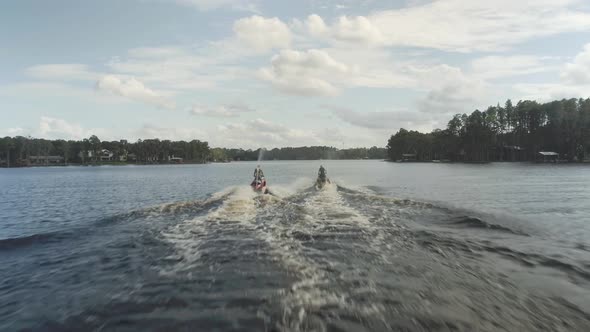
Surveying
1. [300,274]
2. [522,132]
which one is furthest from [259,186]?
[522,132]

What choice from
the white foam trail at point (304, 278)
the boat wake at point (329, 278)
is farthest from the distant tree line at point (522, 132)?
the white foam trail at point (304, 278)

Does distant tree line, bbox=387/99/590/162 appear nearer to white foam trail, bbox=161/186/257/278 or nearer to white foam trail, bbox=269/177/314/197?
white foam trail, bbox=269/177/314/197

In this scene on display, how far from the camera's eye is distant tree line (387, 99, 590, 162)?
11600 centimetres

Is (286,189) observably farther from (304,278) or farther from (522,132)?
(522,132)

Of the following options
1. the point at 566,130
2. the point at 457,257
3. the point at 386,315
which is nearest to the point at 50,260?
the point at 386,315

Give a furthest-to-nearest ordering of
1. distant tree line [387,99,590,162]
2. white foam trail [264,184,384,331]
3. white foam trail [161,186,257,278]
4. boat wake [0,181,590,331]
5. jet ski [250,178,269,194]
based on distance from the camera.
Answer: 1. distant tree line [387,99,590,162]
2. jet ski [250,178,269,194]
3. white foam trail [161,186,257,278]
4. white foam trail [264,184,384,331]
5. boat wake [0,181,590,331]

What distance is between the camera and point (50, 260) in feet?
37.3

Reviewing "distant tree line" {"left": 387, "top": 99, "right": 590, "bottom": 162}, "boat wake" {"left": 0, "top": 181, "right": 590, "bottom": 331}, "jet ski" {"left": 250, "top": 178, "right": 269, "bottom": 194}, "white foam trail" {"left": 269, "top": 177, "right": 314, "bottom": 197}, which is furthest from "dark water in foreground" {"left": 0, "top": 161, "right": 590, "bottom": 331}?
"distant tree line" {"left": 387, "top": 99, "right": 590, "bottom": 162}

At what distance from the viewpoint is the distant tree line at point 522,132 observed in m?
116

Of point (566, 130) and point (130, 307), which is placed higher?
point (566, 130)

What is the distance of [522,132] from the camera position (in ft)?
443

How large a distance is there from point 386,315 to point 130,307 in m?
5.55

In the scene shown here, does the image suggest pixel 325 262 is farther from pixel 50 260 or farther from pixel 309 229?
pixel 50 260

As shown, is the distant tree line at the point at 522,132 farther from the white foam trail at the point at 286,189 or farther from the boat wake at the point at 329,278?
the boat wake at the point at 329,278
